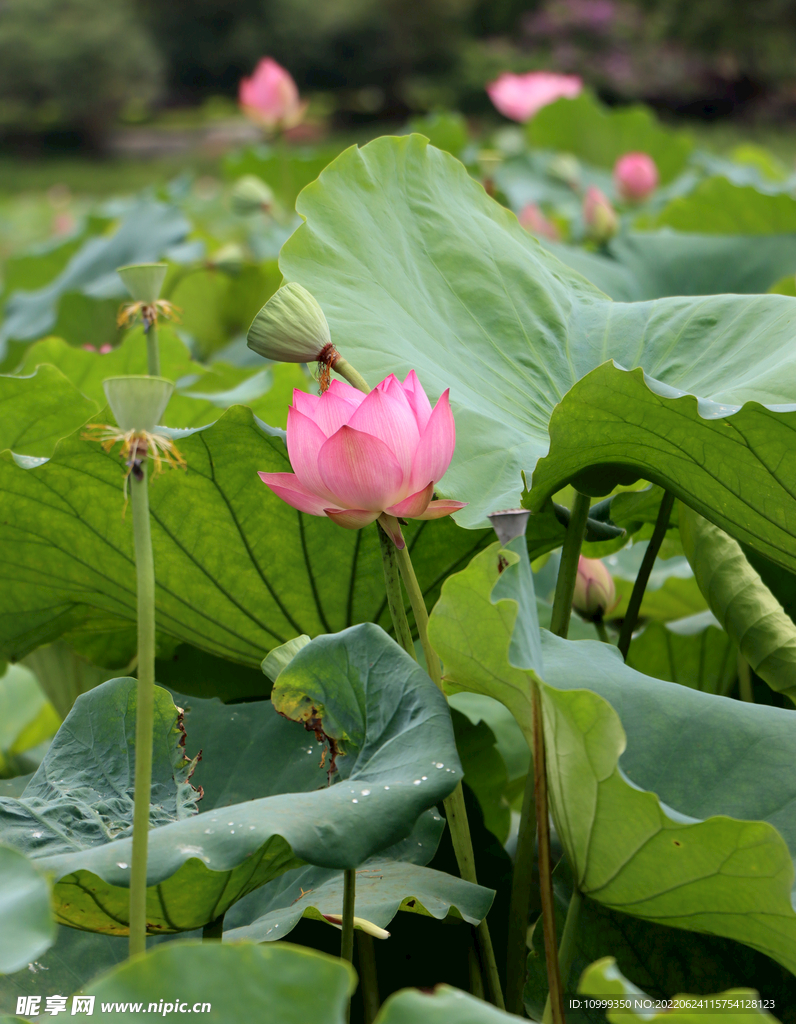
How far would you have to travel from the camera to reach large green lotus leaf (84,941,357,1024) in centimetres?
30

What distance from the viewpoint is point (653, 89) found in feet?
42.4

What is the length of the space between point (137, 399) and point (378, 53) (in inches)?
709

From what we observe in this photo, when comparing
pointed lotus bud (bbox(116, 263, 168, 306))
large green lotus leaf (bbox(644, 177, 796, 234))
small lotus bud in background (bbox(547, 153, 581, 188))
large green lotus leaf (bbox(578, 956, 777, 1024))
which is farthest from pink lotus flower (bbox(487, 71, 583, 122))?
large green lotus leaf (bbox(578, 956, 777, 1024))

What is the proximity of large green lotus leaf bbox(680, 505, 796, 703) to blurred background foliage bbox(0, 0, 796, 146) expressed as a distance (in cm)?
1349

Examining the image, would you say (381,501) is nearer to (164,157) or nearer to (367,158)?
(367,158)

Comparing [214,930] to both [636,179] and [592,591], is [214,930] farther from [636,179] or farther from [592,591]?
[636,179]

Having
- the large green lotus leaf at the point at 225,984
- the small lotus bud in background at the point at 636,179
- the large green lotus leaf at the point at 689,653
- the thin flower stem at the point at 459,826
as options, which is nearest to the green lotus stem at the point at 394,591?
the thin flower stem at the point at 459,826

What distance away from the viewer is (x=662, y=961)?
0.50m

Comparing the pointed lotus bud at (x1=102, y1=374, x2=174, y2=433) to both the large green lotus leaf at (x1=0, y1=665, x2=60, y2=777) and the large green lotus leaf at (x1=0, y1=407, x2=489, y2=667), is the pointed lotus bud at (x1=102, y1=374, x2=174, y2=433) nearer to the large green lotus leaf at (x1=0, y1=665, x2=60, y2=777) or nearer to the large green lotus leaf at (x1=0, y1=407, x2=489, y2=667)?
the large green lotus leaf at (x1=0, y1=407, x2=489, y2=667)

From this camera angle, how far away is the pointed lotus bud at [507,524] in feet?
1.36

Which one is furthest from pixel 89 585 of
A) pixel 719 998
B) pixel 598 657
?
pixel 719 998

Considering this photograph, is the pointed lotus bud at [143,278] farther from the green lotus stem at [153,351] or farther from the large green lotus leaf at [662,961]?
the large green lotus leaf at [662,961]

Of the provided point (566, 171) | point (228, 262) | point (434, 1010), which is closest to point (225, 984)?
point (434, 1010)

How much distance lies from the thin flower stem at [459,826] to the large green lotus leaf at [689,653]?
0.30 m
